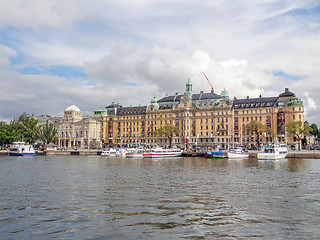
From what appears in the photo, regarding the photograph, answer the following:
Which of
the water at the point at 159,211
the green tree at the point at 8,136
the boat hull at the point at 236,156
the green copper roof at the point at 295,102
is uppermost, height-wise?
the green copper roof at the point at 295,102

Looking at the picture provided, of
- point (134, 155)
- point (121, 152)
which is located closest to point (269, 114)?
point (134, 155)

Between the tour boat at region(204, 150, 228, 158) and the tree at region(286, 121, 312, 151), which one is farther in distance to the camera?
the tree at region(286, 121, 312, 151)

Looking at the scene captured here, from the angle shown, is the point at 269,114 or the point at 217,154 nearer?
the point at 217,154

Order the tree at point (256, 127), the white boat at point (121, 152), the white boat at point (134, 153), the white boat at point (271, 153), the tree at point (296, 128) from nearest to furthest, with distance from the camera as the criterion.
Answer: the white boat at point (271, 153) < the white boat at point (134, 153) < the tree at point (296, 128) < the white boat at point (121, 152) < the tree at point (256, 127)

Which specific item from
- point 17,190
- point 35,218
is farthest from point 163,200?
point 17,190

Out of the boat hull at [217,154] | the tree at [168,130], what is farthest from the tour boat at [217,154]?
the tree at [168,130]

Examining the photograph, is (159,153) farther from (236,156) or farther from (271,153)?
(271,153)

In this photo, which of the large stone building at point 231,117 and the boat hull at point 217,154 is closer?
the boat hull at point 217,154

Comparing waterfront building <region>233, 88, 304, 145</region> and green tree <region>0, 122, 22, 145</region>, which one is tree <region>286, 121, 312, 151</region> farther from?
green tree <region>0, 122, 22, 145</region>

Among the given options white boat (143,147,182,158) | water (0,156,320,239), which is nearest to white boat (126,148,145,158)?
white boat (143,147,182,158)

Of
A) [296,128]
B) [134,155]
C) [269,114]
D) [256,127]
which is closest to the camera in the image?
[134,155]

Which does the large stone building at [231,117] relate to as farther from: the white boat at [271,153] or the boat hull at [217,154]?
the white boat at [271,153]

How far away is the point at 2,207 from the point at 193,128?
549 ft

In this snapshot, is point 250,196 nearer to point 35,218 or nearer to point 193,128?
point 35,218
